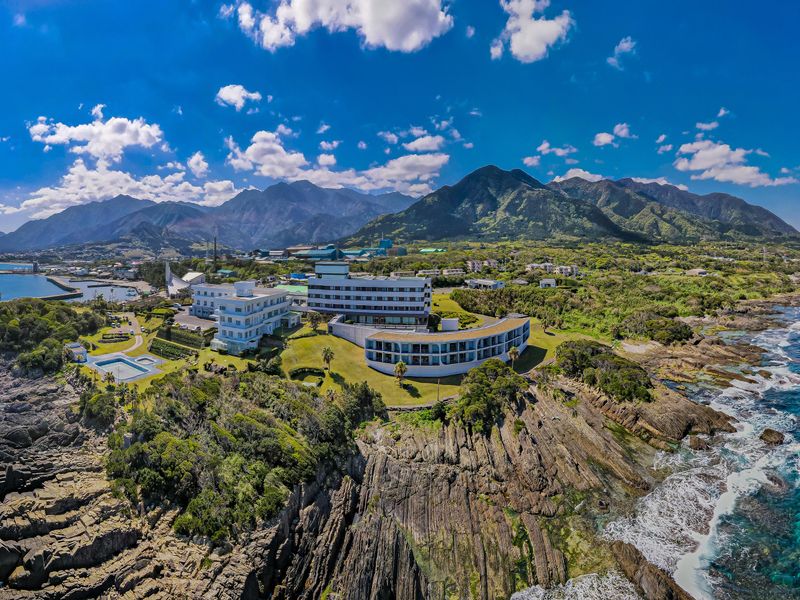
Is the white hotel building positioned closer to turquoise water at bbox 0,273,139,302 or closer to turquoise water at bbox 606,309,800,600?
turquoise water at bbox 606,309,800,600

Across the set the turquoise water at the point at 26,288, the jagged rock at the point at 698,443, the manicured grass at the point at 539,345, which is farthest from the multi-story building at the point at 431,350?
the turquoise water at the point at 26,288

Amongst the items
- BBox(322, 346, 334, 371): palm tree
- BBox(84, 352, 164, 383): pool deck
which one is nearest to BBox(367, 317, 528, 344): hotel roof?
BBox(322, 346, 334, 371): palm tree

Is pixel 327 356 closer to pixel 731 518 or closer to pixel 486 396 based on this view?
pixel 486 396

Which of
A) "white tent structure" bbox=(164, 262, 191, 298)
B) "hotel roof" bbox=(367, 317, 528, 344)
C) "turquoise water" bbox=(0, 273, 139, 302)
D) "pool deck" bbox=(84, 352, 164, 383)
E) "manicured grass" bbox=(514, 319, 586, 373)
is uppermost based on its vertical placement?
"white tent structure" bbox=(164, 262, 191, 298)

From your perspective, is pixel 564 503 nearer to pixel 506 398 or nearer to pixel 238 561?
pixel 506 398

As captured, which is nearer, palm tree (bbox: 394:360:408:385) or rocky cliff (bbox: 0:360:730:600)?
rocky cliff (bbox: 0:360:730:600)

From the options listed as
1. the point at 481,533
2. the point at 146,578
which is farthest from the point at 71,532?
the point at 481,533
